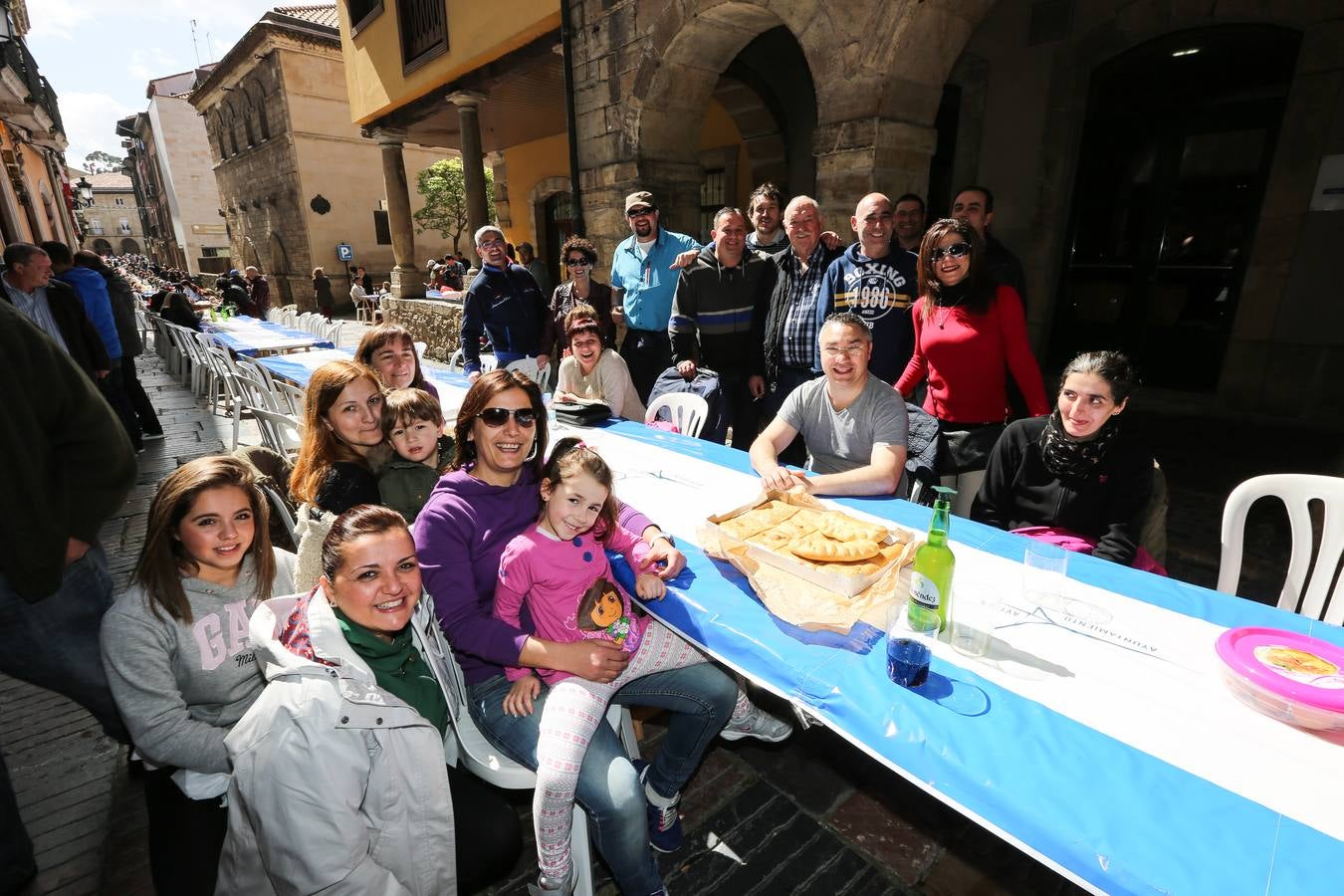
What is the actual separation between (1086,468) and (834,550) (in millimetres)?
1196

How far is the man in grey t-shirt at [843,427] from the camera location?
2.37 meters

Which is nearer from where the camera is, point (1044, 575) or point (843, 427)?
point (1044, 575)

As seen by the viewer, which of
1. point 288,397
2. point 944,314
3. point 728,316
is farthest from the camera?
point 288,397

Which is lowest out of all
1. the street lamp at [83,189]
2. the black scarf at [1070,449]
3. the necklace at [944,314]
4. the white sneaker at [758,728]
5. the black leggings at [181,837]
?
the white sneaker at [758,728]

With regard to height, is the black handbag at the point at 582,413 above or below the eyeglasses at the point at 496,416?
below

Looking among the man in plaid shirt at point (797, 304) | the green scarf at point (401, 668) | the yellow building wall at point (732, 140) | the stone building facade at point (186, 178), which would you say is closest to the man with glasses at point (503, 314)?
the man in plaid shirt at point (797, 304)

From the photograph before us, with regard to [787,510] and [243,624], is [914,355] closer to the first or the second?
[787,510]

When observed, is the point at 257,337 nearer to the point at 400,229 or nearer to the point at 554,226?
the point at 400,229

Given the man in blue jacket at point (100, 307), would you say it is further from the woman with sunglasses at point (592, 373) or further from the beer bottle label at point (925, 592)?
the beer bottle label at point (925, 592)

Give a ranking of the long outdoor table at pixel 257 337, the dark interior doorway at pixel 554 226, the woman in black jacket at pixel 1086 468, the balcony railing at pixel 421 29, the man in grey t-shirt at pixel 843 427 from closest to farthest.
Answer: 1. the woman in black jacket at pixel 1086 468
2. the man in grey t-shirt at pixel 843 427
3. the long outdoor table at pixel 257 337
4. the balcony railing at pixel 421 29
5. the dark interior doorway at pixel 554 226

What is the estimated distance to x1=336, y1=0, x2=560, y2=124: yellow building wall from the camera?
7430 mm

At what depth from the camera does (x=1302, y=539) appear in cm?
200

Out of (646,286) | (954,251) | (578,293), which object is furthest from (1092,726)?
(578,293)

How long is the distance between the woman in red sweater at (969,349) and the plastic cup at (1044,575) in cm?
126
